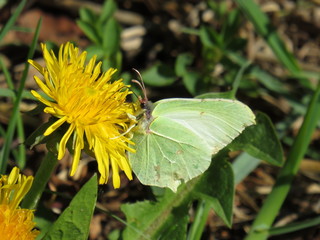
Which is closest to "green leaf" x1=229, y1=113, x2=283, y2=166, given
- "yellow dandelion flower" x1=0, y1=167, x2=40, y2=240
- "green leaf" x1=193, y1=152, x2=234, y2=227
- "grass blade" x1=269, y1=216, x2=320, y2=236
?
"green leaf" x1=193, y1=152, x2=234, y2=227

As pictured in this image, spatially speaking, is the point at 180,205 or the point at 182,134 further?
the point at 180,205

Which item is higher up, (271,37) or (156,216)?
(271,37)

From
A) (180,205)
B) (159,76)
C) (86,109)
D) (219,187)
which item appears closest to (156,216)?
(180,205)

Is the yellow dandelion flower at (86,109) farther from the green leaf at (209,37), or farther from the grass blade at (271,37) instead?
the grass blade at (271,37)

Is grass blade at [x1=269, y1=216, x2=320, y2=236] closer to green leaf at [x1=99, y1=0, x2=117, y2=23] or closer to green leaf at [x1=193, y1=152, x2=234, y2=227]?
green leaf at [x1=193, y1=152, x2=234, y2=227]

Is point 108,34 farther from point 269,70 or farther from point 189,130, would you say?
point 269,70

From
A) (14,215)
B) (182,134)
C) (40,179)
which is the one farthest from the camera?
(182,134)

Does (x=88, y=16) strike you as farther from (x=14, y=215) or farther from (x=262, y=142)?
(x=14, y=215)
